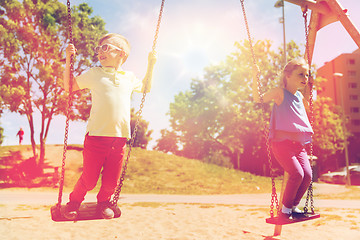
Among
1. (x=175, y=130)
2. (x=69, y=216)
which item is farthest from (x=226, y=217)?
(x=175, y=130)

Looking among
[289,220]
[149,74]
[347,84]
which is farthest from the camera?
[347,84]

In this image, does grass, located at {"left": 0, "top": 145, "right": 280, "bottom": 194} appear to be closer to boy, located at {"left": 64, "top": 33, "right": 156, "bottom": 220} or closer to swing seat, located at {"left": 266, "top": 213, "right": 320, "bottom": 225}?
swing seat, located at {"left": 266, "top": 213, "right": 320, "bottom": 225}

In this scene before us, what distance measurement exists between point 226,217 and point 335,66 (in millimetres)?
45376

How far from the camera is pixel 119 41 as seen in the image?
3.68 meters

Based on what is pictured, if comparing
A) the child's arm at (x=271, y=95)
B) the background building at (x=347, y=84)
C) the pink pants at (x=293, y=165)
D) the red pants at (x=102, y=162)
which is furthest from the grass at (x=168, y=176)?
the background building at (x=347, y=84)

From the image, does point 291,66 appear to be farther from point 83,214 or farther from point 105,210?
point 83,214

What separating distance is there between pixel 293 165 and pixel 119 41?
2485 mm

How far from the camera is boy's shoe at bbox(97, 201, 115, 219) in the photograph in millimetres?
3607

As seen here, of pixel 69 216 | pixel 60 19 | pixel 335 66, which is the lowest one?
pixel 69 216

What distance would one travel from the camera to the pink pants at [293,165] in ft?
13.2

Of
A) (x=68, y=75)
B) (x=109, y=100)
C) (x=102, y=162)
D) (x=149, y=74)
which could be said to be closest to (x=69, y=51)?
(x=68, y=75)

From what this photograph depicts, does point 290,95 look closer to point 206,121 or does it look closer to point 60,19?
point 60,19

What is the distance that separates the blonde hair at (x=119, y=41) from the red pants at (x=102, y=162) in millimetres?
1016

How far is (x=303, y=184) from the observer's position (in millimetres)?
4184
